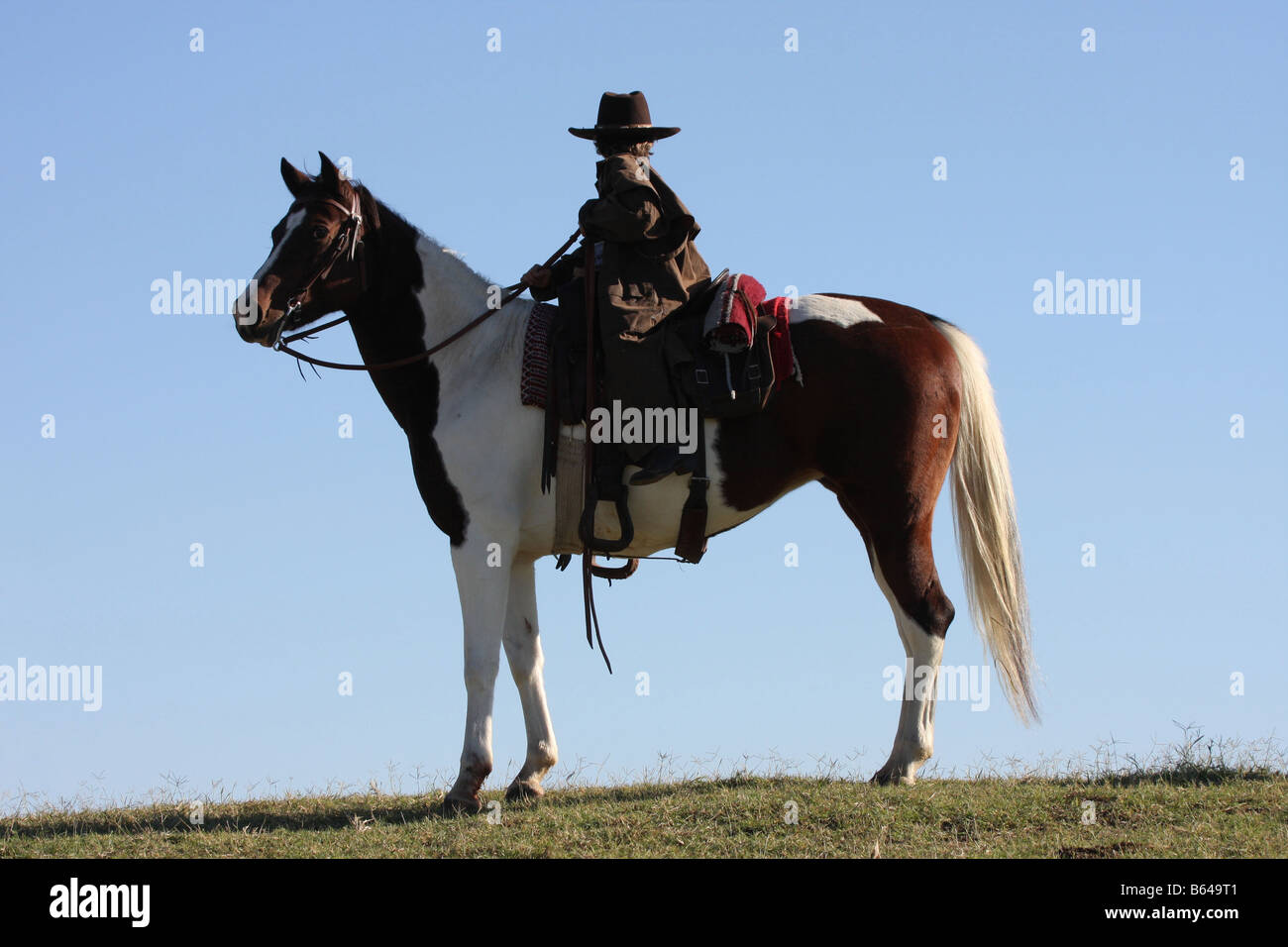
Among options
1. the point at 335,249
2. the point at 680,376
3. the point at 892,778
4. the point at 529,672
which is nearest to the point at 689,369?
the point at 680,376

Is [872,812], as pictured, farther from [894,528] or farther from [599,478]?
[599,478]

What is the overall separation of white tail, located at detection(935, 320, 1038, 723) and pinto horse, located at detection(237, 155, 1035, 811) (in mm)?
11

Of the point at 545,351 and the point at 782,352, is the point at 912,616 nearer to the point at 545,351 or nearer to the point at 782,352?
the point at 782,352

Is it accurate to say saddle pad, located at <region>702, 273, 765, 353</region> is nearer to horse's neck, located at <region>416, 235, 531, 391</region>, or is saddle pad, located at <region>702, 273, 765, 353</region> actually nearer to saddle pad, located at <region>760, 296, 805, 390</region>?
saddle pad, located at <region>760, 296, 805, 390</region>

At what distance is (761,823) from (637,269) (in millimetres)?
3305

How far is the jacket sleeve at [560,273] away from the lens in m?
9.10

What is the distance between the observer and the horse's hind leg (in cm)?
838

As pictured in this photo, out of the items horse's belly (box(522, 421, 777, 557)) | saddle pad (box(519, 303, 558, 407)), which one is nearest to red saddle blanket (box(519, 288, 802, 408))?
saddle pad (box(519, 303, 558, 407))

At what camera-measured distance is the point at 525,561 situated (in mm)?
9086

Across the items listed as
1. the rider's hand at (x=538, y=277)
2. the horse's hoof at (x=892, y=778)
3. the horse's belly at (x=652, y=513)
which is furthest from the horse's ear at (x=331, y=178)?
the horse's hoof at (x=892, y=778)

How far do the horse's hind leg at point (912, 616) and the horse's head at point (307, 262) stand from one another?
3.45 metres

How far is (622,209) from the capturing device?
28.3 feet
